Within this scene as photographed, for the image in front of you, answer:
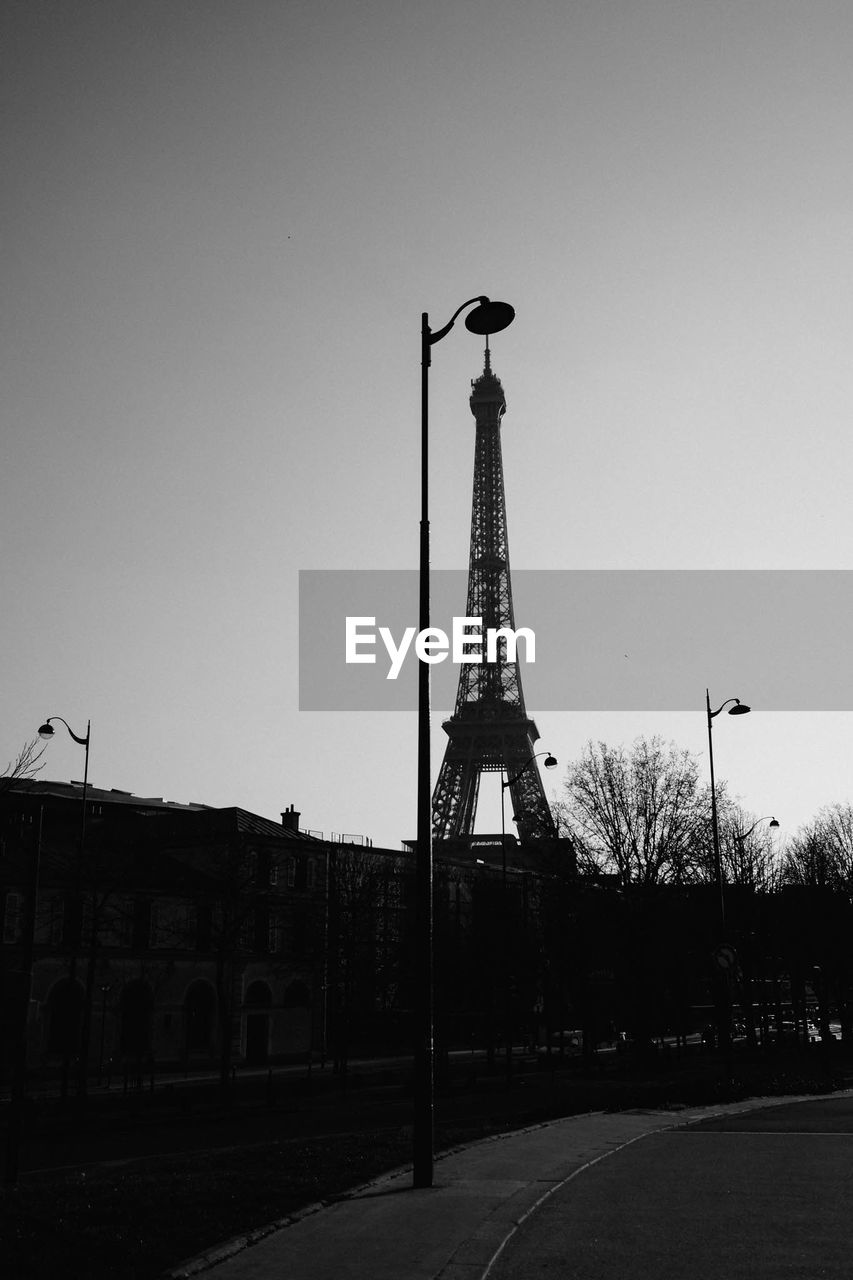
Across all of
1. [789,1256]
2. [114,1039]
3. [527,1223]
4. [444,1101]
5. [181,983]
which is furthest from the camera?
[181,983]

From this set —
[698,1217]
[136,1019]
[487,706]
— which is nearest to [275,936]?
[136,1019]

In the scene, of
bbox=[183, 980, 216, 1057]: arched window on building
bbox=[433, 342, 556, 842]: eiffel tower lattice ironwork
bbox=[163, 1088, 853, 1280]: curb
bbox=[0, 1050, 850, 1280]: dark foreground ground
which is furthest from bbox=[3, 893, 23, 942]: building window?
bbox=[163, 1088, 853, 1280]: curb

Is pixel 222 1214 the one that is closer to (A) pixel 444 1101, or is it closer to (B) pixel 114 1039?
(A) pixel 444 1101

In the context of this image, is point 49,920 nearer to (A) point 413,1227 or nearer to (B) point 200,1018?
(B) point 200,1018

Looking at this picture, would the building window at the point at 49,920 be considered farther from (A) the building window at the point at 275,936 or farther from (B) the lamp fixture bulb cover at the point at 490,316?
(B) the lamp fixture bulb cover at the point at 490,316

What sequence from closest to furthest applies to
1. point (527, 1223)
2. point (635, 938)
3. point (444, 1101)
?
point (527, 1223) → point (444, 1101) → point (635, 938)

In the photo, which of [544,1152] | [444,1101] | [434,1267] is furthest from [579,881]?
[434,1267]

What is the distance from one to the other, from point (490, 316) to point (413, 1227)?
1114 cm

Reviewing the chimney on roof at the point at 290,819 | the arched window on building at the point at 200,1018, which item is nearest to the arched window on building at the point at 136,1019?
the arched window on building at the point at 200,1018

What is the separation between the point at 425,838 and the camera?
A: 48.3 ft

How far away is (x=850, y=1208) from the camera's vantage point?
12414 millimetres

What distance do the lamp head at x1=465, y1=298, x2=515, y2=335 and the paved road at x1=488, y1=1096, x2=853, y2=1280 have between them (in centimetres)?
1092

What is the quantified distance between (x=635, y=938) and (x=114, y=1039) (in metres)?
27.1

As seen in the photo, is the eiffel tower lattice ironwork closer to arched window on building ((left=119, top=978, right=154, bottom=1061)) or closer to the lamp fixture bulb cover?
arched window on building ((left=119, top=978, right=154, bottom=1061))
